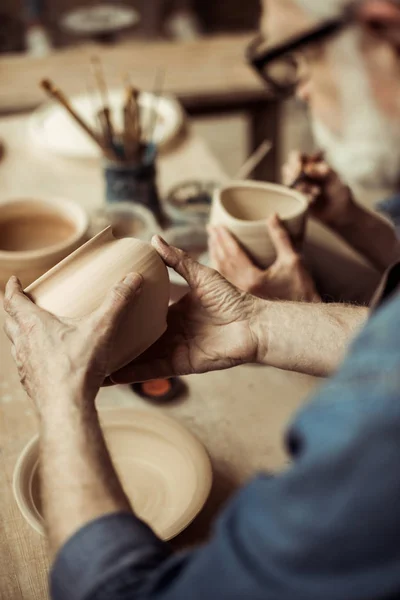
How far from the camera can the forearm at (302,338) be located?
3.56ft

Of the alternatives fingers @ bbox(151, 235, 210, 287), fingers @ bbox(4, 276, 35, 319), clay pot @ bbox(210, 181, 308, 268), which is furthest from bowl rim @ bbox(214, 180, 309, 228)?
fingers @ bbox(4, 276, 35, 319)

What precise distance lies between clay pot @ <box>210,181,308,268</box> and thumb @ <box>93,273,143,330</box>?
0.36 metres

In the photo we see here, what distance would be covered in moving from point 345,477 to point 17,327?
1.81 ft

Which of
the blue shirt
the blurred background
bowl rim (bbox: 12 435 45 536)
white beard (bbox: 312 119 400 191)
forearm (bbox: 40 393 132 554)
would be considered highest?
the blue shirt

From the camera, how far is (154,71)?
2.57 meters

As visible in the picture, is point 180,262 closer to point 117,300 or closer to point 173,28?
point 117,300

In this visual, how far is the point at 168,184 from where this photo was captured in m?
1.83

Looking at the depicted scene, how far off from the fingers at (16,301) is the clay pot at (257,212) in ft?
→ 1.46

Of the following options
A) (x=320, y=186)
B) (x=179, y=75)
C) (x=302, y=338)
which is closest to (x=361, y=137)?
(x=179, y=75)

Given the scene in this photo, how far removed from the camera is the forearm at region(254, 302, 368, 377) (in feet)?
3.56

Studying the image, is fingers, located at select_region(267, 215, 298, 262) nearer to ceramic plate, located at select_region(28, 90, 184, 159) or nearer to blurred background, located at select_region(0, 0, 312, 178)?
ceramic plate, located at select_region(28, 90, 184, 159)

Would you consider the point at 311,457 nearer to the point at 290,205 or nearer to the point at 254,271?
the point at 254,271

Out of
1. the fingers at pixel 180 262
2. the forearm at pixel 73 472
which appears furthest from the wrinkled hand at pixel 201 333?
the forearm at pixel 73 472

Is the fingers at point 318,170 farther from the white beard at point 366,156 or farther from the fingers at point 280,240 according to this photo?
the white beard at point 366,156
